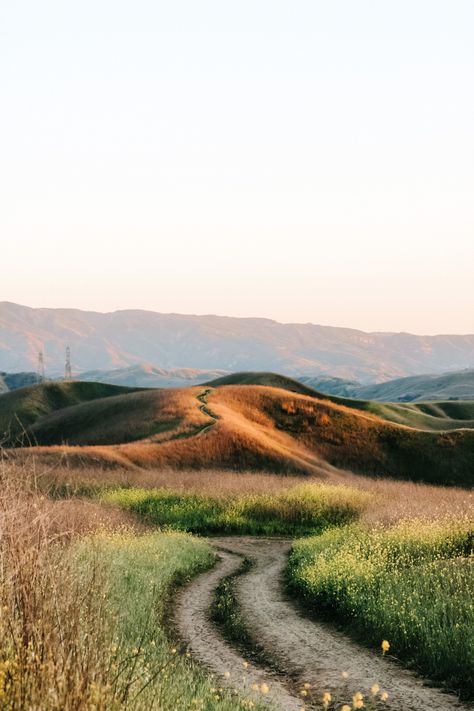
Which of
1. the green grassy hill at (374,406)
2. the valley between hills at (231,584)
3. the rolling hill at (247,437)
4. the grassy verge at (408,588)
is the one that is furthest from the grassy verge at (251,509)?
the green grassy hill at (374,406)

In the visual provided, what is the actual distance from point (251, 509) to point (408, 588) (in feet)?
69.7

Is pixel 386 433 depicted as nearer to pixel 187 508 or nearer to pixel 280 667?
pixel 187 508

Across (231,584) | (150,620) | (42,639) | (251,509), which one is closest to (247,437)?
(251,509)

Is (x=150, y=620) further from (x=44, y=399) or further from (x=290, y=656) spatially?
(x=44, y=399)

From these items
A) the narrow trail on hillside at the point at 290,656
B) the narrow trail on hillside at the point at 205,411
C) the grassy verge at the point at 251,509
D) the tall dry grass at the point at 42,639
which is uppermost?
the tall dry grass at the point at 42,639

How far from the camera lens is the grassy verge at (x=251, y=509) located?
34719 mm

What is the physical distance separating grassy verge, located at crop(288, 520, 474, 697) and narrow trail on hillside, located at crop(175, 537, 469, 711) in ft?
1.68

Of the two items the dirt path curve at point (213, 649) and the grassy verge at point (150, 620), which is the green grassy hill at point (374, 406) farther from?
the dirt path curve at point (213, 649)

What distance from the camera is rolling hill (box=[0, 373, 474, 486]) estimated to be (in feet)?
185

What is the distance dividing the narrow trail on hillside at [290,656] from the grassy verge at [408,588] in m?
0.51

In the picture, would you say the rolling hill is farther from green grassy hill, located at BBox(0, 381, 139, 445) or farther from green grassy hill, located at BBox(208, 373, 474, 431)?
green grassy hill, located at BBox(0, 381, 139, 445)

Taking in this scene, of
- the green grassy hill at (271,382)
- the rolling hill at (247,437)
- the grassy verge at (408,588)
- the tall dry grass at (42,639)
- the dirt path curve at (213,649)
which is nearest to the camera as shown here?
the tall dry grass at (42,639)

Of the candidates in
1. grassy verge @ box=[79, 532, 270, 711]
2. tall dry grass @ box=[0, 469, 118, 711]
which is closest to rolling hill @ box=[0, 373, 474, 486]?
grassy verge @ box=[79, 532, 270, 711]

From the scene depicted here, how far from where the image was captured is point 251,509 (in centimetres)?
3672
